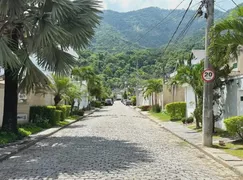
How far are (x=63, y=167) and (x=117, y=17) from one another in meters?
112

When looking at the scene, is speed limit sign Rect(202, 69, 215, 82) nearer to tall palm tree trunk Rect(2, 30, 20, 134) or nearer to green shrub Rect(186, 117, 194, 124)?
tall palm tree trunk Rect(2, 30, 20, 134)

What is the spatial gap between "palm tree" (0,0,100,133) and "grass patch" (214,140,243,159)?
739 cm

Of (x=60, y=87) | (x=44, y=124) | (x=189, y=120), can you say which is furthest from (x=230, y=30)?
(x=60, y=87)

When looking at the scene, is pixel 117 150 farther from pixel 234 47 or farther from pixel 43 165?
pixel 234 47

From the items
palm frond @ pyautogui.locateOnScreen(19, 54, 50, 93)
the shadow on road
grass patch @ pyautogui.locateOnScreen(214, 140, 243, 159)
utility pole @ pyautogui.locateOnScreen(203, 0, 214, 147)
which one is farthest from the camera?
palm frond @ pyautogui.locateOnScreen(19, 54, 50, 93)

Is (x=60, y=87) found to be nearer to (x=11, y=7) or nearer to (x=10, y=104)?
(x=10, y=104)

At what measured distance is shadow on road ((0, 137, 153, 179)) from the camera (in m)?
9.80

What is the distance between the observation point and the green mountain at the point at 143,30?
1044 inches

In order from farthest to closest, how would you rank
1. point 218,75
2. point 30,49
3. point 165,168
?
point 218,75
point 30,49
point 165,168

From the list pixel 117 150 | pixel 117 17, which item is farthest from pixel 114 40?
pixel 117 150

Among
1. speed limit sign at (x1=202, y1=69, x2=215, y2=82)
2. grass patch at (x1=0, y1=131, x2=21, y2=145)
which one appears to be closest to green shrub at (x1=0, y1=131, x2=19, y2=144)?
grass patch at (x1=0, y1=131, x2=21, y2=145)

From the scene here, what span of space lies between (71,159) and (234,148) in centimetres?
596

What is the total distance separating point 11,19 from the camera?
14.9 meters

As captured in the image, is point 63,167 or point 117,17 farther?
point 117,17
